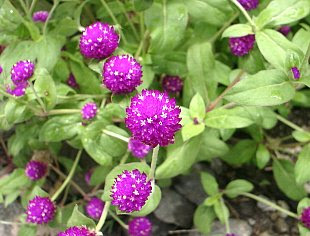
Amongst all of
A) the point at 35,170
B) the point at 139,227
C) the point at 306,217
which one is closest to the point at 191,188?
the point at 139,227

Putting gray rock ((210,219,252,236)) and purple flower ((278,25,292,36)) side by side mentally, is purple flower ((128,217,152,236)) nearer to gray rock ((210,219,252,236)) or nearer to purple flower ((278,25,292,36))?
gray rock ((210,219,252,236))

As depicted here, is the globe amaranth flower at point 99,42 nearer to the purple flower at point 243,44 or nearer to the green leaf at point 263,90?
the green leaf at point 263,90

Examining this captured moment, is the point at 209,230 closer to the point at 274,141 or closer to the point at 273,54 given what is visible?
the point at 274,141

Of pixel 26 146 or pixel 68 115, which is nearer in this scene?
pixel 68 115

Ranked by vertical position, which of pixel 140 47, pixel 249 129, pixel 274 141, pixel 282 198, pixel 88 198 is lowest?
pixel 282 198

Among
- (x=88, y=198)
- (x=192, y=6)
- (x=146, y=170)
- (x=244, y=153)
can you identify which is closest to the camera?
(x=146, y=170)

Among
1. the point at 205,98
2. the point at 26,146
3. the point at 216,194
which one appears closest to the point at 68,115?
the point at 26,146

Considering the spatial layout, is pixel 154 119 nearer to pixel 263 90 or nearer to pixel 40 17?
pixel 263 90
